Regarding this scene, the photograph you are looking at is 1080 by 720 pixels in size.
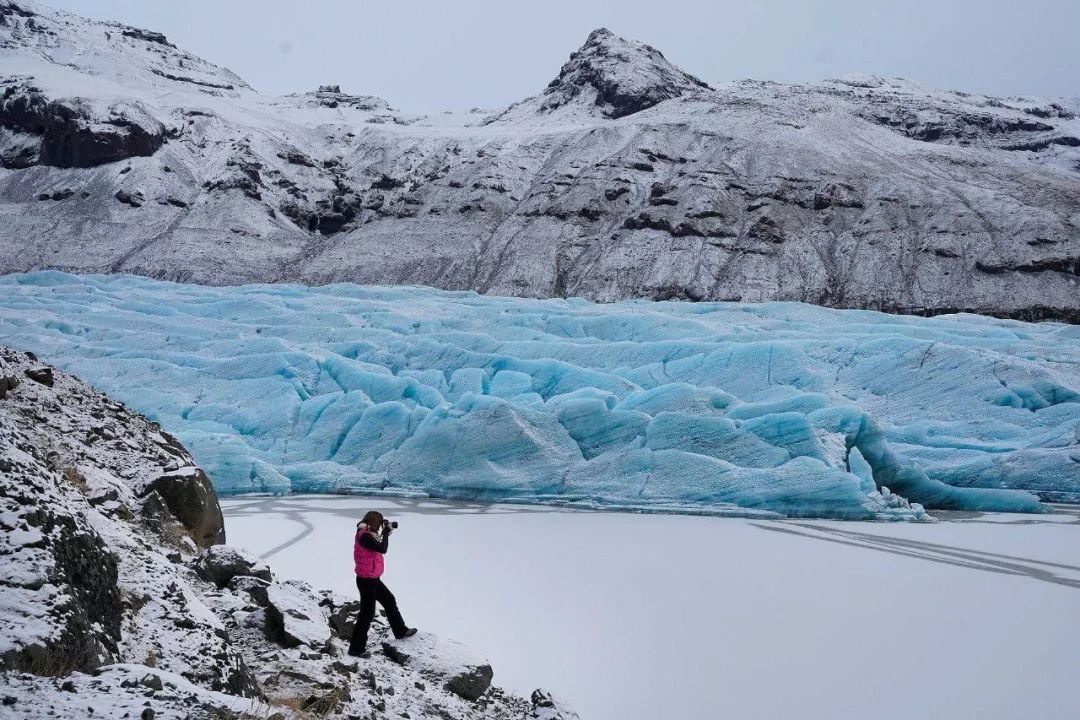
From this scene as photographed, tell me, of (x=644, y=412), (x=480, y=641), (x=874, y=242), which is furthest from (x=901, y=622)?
(x=874, y=242)

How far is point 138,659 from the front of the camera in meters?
2.39

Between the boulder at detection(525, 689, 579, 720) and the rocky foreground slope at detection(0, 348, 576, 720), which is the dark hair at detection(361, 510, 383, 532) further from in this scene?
the boulder at detection(525, 689, 579, 720)

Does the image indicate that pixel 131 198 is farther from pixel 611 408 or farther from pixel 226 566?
pixel 226 566

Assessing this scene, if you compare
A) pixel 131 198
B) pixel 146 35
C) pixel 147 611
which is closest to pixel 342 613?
pixel 147 611

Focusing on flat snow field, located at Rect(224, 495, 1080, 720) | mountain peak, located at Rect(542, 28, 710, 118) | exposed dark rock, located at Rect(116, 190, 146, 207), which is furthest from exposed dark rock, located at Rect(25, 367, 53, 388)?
mountain peak, located at Rect(542, 28, 710, 118)

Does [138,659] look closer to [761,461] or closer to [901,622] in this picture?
[901,622]

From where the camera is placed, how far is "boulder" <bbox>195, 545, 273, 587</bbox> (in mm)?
3637

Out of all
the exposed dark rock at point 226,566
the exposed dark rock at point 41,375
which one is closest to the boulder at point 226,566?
the exposed dark rock at point 226,566

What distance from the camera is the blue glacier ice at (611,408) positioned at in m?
9.88

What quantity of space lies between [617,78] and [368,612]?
5747 centimetres

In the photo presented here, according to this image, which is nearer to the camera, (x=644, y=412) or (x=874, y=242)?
(x=644, y=412)

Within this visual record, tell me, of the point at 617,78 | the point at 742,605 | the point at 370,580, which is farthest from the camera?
the point at 617,78

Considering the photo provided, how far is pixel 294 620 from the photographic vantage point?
3434mm

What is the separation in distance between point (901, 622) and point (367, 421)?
804 cm
